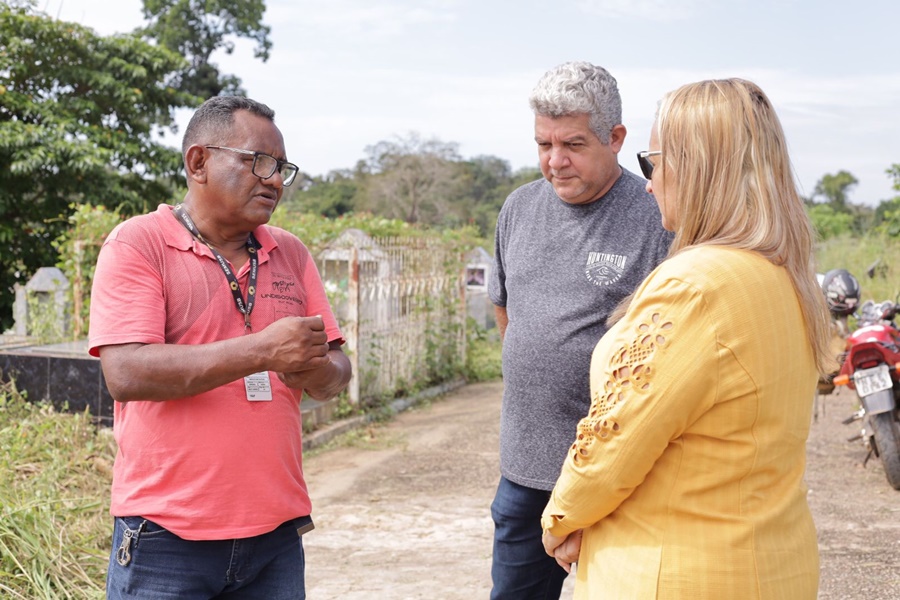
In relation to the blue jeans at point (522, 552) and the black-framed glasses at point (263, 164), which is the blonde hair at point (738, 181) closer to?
the black-framed glasses at point (263, 164)

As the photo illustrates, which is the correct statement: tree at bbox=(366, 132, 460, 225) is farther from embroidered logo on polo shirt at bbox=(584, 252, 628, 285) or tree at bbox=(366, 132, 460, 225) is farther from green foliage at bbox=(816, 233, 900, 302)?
embroidered logo on polo shirt at bbox=(584, 252, 628, 285)

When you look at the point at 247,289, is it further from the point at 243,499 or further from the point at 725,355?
the point at 725,355

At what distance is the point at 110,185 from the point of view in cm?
1452

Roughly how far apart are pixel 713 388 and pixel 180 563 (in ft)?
4.38

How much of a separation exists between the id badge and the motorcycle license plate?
4988 millimetres

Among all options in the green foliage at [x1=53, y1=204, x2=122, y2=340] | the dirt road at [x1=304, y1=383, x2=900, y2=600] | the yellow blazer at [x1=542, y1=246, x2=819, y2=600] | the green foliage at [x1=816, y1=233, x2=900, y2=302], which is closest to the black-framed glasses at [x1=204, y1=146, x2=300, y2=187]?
the yellow blazer at [x1=542, y1=246, x2=819, y2=600]

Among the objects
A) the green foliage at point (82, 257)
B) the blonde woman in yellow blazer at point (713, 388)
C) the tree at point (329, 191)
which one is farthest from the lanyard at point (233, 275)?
the tree at point (329, 191)

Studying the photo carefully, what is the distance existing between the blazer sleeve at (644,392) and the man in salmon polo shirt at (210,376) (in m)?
0.71

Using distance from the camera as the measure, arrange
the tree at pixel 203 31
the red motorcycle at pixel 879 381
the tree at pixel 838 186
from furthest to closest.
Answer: the tree at pixel 838 186 → the tree at pixel 203 31 → the red motorcycle at pixel 879 381

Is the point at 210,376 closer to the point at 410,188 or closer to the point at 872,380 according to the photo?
the point at 872,380

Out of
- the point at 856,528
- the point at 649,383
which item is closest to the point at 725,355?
the point at 649,383

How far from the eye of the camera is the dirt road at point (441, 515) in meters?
4.61

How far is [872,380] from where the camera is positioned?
6.13 m

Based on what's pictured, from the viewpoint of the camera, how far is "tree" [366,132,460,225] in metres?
39.5
